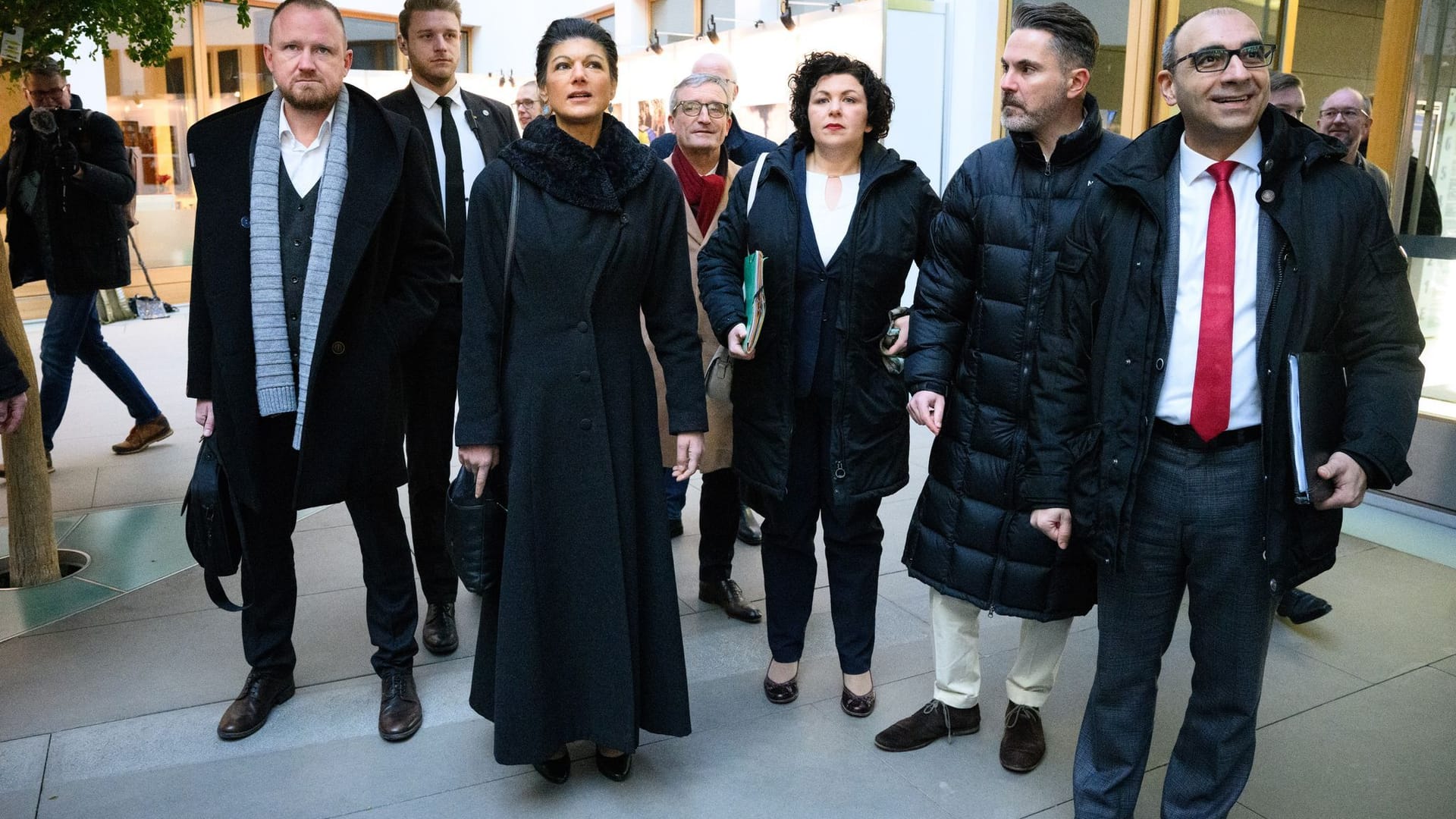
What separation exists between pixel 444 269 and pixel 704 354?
120 cm

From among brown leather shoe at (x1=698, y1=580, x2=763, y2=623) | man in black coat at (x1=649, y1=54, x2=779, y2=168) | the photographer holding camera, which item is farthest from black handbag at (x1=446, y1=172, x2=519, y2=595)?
the photographer holding camera

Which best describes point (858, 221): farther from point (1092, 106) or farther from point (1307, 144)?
point (1307, 144)

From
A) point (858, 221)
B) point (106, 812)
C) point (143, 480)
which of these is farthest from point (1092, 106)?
point (143, 480)

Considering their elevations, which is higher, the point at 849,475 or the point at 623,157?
the point at 623,157

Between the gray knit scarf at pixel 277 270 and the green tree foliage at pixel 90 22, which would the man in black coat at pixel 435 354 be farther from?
the green tree foliage at pixel 90 22

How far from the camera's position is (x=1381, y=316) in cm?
244

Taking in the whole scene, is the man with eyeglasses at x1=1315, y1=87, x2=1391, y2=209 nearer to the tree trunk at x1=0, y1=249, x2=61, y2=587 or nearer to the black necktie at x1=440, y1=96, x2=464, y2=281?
the black necktie at x1=440, y1=96, x2=464, y2=281

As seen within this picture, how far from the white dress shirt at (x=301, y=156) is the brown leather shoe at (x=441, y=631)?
1652mm

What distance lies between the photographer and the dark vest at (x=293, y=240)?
3.26 m

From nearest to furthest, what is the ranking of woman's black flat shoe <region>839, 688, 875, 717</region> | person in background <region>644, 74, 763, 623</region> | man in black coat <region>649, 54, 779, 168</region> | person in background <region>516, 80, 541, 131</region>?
woman's black flat shoe <region>839, 688, 875, 717</region> → person in background <region>644, 74, 763, 623</region> → man in black coat <region>649, 54, 779, 168</region> → person in background <region>516, 80, 541, 131</region>

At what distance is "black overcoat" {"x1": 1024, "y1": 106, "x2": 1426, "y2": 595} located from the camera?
7.91 feet

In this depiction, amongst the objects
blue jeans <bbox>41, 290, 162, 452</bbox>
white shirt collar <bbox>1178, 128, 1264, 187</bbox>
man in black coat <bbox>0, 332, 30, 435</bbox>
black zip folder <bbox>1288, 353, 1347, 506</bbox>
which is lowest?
blue jeans <bbox>41, 290, 162, 452</bbox>

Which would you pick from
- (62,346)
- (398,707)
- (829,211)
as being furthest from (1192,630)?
(62,346)

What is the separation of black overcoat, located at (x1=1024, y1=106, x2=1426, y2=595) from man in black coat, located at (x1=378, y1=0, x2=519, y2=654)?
2268 millimetres
